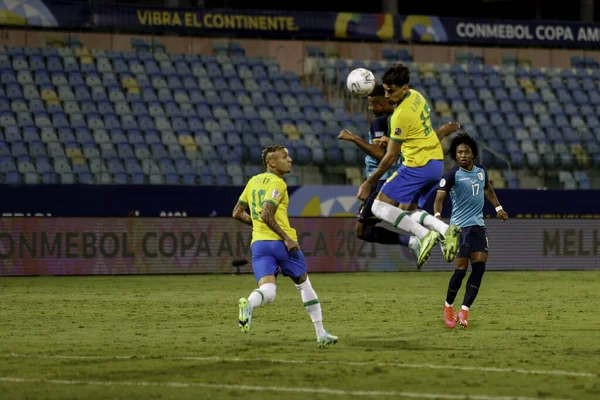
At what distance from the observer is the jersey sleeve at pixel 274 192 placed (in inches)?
486

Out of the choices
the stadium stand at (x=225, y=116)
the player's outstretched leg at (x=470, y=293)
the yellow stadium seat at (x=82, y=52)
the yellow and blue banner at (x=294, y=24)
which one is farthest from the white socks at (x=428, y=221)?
the yellow and blue banner at (x=294, y=24)

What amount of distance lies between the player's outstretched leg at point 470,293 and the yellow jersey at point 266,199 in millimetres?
3434

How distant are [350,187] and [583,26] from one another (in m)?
14.6

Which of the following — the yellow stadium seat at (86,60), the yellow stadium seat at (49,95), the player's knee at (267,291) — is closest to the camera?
the player's knee at (267,291)

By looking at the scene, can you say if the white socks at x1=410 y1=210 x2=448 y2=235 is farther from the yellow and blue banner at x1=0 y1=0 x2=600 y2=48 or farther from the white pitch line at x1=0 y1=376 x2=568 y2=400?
the yellow and blue banner at x1=0 y1=0 x2=600 y2=48

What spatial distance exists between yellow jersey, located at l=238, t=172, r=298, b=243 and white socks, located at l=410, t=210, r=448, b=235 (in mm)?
1636

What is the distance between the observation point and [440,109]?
3588 cm

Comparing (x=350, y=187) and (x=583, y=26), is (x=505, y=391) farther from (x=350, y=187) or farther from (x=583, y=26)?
(x=583, y=26)

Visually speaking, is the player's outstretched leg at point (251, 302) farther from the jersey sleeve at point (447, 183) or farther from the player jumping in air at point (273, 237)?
the jersey sleeve at point (447, 183)

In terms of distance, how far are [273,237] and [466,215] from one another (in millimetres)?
3567

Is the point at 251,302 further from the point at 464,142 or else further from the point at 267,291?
the point at 464,142

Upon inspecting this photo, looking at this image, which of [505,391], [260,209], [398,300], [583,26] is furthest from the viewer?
[583,26]

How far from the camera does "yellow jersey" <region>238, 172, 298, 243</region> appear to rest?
12.4 m

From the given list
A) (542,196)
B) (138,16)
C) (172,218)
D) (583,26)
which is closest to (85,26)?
(138,16)
